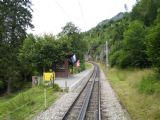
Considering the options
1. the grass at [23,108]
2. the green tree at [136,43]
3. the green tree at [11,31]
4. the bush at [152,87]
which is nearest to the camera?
the grass at [23,108]

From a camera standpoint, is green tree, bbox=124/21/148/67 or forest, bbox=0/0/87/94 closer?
forest, bbox=0/0/87/94

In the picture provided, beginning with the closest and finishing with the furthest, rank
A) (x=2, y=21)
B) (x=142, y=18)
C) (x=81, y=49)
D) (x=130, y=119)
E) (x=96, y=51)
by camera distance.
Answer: (x=130, y=119)
(x=2, y=21)
(x=142, y=18)
(x=81, y=49)
(x=96, y=51)

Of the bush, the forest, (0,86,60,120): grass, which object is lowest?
(0,86,60,120): grass

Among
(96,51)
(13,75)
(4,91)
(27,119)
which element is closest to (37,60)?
(13,75)

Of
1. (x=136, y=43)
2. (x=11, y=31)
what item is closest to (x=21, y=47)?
(x=11, y=31)

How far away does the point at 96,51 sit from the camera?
174 metres

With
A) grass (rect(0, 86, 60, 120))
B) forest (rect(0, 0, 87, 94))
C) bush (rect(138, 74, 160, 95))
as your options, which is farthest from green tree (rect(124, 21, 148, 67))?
grass (rect(0, 86, 60, 120))

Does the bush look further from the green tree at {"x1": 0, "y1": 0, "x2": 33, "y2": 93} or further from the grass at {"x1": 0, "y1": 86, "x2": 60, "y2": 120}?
the green tree at {"x1": 0, "y1": 0, "x2": 33, "y2": 93}

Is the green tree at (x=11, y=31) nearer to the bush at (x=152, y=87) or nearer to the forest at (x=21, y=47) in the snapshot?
the forest at (x=21, y=47)

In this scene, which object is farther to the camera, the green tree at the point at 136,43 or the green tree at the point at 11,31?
the green tree at the point at 136,43

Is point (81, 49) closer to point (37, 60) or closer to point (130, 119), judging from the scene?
point (37, 60)

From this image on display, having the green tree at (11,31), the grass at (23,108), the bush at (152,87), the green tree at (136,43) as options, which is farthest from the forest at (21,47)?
the bush at (152,87)

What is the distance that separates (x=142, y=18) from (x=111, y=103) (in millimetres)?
38069

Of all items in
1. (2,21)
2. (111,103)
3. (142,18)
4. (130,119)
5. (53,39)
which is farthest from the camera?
(142,18)
